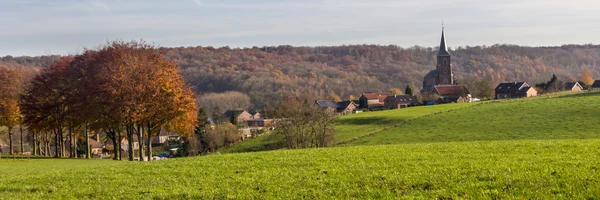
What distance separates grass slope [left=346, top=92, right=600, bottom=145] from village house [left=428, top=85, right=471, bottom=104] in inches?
1919

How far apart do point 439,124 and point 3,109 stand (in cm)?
4397

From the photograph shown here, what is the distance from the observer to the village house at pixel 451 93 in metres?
124

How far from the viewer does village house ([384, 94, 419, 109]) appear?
400 ft

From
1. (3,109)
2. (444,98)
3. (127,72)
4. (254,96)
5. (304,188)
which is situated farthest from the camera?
(254,96)

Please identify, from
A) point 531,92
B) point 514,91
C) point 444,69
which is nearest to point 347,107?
point 514,91

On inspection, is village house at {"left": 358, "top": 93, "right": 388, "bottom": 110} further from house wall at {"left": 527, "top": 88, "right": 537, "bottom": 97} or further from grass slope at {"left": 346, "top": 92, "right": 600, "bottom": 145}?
grass slope at {"left": 346, "top": 92, "right": 600, "bottom": 145}

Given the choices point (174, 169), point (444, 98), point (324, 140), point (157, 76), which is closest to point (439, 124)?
point (324, 140)

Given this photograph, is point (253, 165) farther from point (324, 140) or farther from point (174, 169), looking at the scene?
point (324, 140)

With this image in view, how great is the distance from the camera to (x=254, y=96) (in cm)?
16962

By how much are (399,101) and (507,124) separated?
209ft

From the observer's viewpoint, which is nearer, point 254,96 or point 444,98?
point 444,98

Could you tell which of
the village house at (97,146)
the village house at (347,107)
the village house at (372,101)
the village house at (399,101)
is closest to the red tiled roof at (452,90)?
the village house at (399,101)

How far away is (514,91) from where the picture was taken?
132500mm

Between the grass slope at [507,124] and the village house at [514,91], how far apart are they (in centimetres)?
5501
